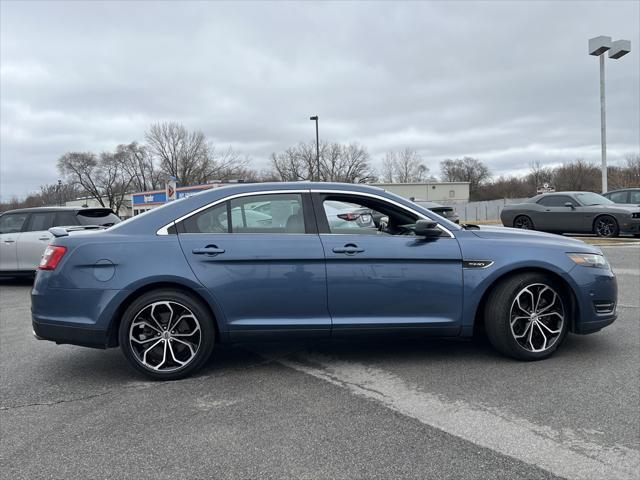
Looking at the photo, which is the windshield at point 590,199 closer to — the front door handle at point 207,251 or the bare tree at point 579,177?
the front door handle at point 207,251

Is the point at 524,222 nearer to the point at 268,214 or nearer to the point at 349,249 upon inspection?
the point at 349,249

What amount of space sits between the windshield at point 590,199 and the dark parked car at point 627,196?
36.8 inches

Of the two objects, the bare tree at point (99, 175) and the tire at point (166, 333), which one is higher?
the bare tree at point (99, 175)

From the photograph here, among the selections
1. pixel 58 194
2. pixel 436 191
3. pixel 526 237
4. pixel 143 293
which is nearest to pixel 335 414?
pixel 143 293

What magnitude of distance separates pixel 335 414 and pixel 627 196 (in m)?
16.2

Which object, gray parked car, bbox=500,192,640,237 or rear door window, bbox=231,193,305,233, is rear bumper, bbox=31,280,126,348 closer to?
rear door window, bbox=231,193,305,233

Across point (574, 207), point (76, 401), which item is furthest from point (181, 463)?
point (574, 207)

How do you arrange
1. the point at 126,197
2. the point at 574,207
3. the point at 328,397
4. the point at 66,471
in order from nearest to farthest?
the point at 66,471, the point at 328,397, the point at 574,207, the point at 126,197

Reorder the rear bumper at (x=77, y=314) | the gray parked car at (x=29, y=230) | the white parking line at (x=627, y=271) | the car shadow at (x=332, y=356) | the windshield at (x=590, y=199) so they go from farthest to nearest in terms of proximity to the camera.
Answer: the windshield at (x=590, y=199) → the gray parked car at (x=29, y=230) → the white parking line at (x=627, y=271) → the car shadow at (x=332, y=356) → the rear bumper at (x=77, y=314)

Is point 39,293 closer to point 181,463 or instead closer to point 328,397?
point 181,463

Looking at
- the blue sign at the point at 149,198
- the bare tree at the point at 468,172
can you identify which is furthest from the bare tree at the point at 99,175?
the bare tree at the point at 468,172

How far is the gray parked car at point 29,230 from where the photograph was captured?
31.5 feet

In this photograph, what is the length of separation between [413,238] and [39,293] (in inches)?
123

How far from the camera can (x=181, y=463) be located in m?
2.65
